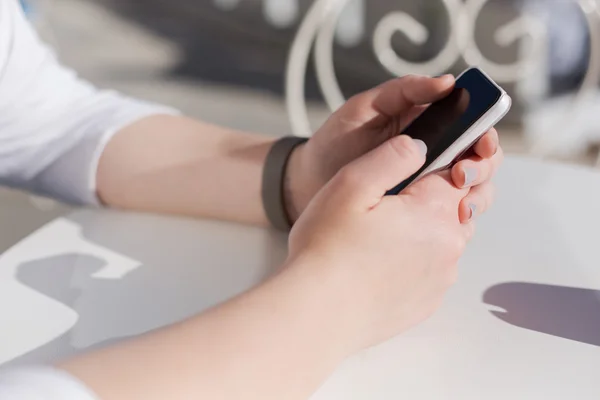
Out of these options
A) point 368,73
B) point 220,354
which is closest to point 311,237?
point 220,354

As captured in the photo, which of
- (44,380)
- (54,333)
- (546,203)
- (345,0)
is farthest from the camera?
(345,0)

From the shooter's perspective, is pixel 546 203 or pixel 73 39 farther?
pixel 73 39

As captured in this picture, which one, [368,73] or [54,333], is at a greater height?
[368,73]

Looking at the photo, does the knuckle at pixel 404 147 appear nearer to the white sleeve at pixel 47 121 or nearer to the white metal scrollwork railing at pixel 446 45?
the white sleeve at pixel 47 121

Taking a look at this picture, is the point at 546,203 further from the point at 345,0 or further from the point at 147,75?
the point at 147,75

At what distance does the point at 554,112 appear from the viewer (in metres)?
0.85

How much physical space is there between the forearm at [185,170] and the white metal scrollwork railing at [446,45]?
0.35m

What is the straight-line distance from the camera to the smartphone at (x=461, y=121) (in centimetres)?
39

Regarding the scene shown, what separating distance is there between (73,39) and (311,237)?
2.29 ft

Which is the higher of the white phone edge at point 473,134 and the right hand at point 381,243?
the white phone edge at point 473,134

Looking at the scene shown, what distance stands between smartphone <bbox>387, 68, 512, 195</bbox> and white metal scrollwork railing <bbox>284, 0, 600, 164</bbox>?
429 mm

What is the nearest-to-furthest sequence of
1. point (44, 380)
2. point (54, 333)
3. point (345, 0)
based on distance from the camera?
point (44, 380) → point (54, 333) → point (345, 0)

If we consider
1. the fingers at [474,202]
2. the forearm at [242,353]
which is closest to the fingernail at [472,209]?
the fingers at [474,202]

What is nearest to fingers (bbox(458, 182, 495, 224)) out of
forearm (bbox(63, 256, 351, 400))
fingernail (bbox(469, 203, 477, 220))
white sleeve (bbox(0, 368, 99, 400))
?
fingernail (bbox(469, 203, 477, 220))
